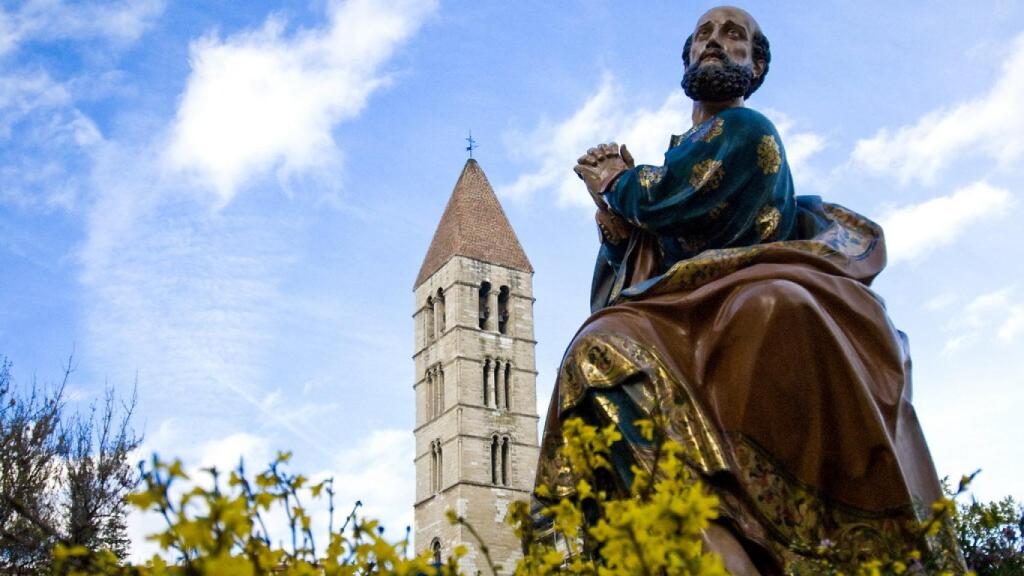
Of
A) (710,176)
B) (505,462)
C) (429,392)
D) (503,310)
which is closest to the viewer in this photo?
(710,176)

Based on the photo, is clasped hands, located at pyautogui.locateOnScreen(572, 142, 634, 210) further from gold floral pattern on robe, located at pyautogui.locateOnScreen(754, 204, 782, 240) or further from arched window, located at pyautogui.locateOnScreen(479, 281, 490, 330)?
arched window, located at pyautogui.locateOnScreen(479, 281, 490, 330)

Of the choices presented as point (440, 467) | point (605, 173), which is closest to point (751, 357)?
point (605, 173)

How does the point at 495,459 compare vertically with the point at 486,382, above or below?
below

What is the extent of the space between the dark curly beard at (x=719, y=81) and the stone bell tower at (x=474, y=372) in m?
40.7

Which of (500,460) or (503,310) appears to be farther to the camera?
(503,310)

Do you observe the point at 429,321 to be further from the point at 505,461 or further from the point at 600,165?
the point at 600,165

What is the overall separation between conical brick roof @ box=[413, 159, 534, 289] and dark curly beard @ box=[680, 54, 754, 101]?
45.6 metres

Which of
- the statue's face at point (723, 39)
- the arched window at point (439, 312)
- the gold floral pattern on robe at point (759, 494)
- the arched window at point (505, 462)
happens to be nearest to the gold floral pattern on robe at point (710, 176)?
the statue's face at point (723, 39)

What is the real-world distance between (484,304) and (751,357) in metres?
47.5

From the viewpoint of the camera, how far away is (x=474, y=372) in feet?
158

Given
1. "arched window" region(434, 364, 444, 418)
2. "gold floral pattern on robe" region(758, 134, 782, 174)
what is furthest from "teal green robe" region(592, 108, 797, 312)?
"arched window" region(434, 364, 444, 418)

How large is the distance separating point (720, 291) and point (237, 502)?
2.19 meters

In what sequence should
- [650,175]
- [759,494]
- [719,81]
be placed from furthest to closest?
[719,81], [650,175], [759,494]

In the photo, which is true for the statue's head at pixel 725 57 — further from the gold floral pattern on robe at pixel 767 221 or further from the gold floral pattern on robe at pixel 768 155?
the gold floral pattern on robe at pixel 767 221
